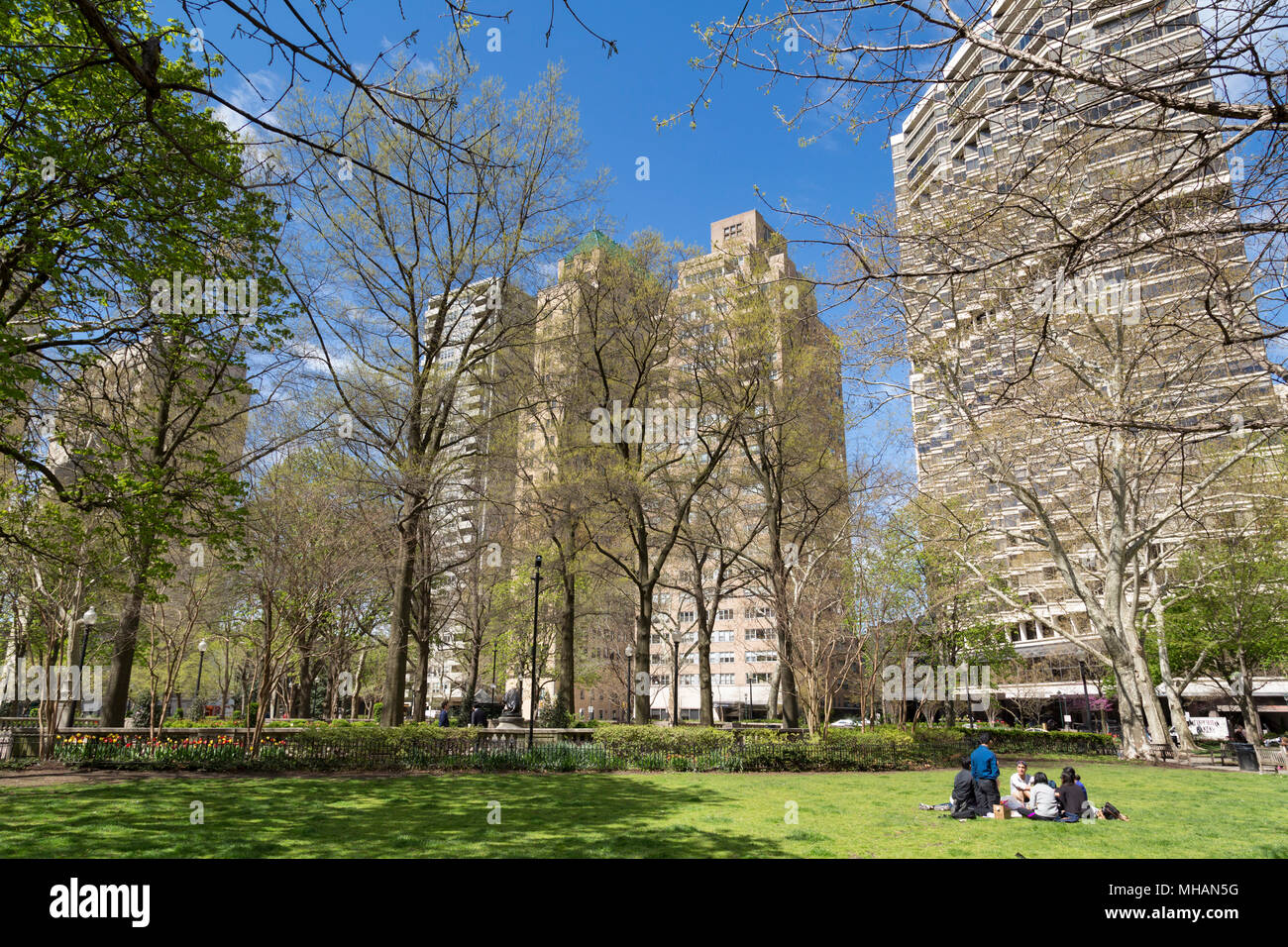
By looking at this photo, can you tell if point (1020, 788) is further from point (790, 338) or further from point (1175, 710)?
point (1175, 710)

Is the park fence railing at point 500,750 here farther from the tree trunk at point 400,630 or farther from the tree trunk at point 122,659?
the tree trunk at point 122,659

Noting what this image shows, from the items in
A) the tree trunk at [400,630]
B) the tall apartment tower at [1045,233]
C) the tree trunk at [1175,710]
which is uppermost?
the tall apartment tower at [1045,233]

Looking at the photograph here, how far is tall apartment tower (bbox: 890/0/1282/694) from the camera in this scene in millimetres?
4809

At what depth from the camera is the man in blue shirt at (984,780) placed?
37.6ft

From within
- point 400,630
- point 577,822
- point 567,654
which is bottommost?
point 577,822

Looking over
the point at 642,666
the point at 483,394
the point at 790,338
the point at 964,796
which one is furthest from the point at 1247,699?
the point at 483,394

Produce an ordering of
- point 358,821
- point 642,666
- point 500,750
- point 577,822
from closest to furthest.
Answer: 1. point 358,821
2. point 577,822
3. point 500,750
4. point 642,666

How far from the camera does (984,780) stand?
38.2 feet

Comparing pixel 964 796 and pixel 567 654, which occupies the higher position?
pixel 567 654

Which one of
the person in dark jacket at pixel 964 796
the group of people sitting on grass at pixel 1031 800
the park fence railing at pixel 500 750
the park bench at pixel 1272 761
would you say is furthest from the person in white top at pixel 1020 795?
the park bench at pixel 1272 761

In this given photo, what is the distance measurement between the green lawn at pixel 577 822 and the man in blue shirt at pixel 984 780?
559 millimetres

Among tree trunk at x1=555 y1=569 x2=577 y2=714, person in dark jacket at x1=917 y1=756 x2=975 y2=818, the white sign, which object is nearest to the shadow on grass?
person in dark jacket at x1=917 y1=756 x2=975 y2=818

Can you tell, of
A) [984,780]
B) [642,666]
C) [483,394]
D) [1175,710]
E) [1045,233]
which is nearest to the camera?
[1045,233]

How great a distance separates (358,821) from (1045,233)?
11296 millimetres
